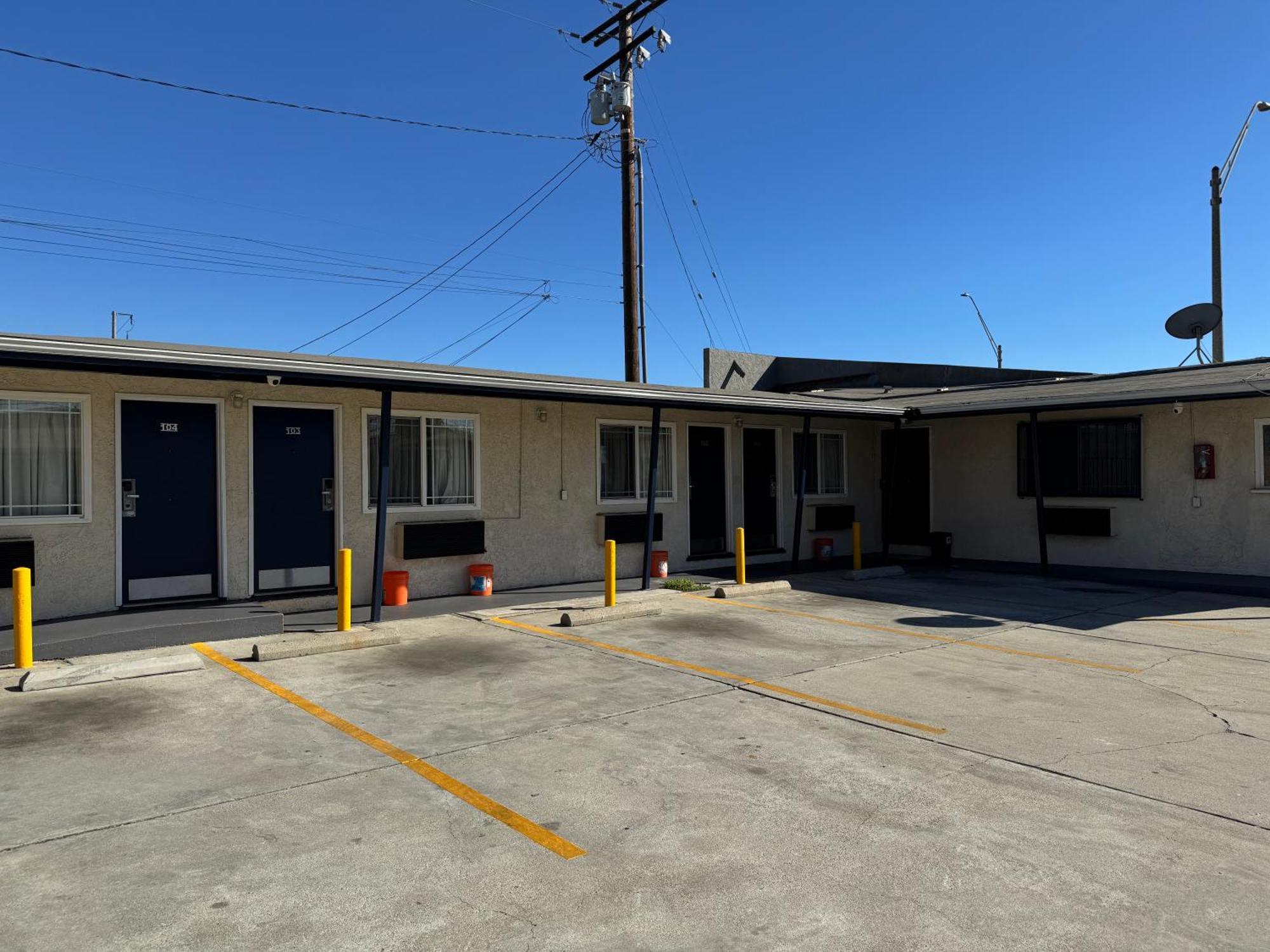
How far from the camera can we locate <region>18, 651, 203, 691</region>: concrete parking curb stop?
6.53 meters

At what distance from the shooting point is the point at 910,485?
16656 mm

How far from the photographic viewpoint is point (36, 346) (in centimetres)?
668

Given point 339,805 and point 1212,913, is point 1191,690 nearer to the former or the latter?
point 1212,913

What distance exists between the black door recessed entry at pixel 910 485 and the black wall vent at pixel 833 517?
0.79 meters

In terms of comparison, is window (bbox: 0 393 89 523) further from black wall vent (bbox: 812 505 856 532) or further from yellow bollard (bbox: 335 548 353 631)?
black wall vent (bbox: 812 505 856 532)

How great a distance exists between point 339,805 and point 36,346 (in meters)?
4.81

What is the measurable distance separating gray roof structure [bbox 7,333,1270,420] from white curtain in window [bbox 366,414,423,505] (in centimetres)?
147

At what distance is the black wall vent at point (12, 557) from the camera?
827cm

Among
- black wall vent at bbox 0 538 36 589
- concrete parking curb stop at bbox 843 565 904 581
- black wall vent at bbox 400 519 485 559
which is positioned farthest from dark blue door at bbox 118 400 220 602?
concrete parking curb stop at bbox 843 565 904 581

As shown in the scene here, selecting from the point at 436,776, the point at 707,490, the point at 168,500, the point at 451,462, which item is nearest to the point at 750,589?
the point at 707,490

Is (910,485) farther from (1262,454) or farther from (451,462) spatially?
(451,462)

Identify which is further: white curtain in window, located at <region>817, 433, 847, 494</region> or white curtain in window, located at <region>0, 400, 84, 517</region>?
white curtain in window, located at <region>817, 433, 847, 494</region>

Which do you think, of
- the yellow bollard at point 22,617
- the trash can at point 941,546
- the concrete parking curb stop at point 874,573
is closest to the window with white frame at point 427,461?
the yellow bollard at point 22,617

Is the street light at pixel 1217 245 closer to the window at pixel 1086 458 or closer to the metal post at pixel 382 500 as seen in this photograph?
the window at pixel 1086 458
